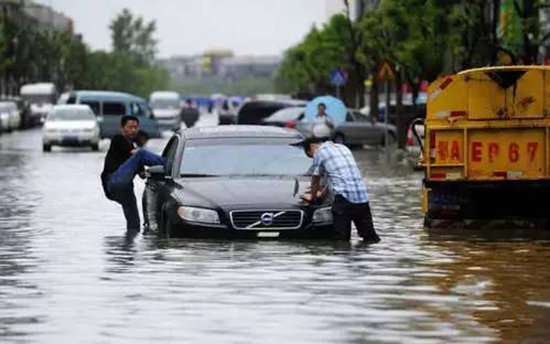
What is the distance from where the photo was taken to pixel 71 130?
60.3 m

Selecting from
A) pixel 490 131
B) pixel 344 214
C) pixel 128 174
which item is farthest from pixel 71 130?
pixel 344 214

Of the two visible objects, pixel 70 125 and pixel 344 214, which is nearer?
pixel 344 214

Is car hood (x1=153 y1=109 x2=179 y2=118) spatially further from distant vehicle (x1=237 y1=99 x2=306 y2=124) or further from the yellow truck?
the yellow truck

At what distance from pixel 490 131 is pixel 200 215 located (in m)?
5.16

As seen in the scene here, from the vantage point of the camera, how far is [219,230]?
64.5ft

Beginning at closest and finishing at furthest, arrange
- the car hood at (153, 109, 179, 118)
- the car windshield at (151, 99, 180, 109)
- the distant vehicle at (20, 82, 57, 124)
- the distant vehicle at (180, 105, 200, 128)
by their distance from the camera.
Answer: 1. the car hood at (153, 109, 179, 118)
2. the car windshield at (151, 99, 180, 109)
3. the distant vehicle at (180, 105, 200, 128)
4. the distant vehicle at (20, 82, 57, 124)

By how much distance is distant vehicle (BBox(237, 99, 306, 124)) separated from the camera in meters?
71.9

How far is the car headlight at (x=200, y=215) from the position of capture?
1962 centimetres

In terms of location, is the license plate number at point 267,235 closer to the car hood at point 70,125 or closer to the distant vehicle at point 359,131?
the car hood at point 70,125

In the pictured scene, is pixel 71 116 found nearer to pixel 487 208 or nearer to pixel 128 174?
pixel 487 208

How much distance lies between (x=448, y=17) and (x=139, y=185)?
26.9 m

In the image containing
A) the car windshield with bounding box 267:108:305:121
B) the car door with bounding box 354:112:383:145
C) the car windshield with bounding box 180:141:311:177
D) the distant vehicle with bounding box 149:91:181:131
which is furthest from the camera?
the distant vehicle with bounding box 149:91:181:131

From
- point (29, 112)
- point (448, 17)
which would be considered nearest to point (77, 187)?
point (448, 17)

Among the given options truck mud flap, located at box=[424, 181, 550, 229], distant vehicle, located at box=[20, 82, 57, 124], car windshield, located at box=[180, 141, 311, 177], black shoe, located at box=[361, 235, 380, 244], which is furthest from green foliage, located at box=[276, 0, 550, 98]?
distant vehicle, located at box=[20, 82, 57, 124]
